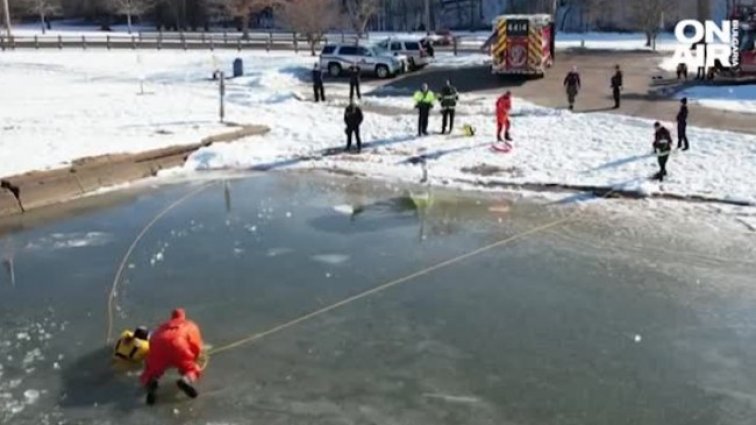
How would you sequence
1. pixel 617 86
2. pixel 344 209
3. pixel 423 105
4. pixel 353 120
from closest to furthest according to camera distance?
pixel 344 209
pixel 353 120
pixel 423 105
pixel 617 86

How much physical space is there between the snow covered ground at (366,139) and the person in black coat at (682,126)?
0.38m

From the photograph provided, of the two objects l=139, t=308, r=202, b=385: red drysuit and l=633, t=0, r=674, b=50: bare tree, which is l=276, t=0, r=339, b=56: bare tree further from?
l=139, t=308, r=202, b=385: red drysuit

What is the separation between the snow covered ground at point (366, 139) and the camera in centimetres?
2162

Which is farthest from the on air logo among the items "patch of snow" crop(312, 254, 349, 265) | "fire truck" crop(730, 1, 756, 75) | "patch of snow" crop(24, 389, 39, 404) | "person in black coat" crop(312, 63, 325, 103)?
"patch of snow" crop(24, 389, 39, 404)

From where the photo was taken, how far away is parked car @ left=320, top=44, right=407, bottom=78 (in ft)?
133

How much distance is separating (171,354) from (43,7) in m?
95.3

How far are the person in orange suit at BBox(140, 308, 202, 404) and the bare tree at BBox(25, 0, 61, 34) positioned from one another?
9096 cm

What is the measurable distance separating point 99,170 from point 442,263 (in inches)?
421

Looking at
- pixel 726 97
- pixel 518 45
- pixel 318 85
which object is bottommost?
pixel 726 97

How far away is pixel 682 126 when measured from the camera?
75.2 ft

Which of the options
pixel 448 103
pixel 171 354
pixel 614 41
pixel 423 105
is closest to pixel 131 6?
pixel 614 41

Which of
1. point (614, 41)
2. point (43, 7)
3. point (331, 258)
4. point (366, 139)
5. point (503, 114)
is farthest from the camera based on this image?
point (43, 7)

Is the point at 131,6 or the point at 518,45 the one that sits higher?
the point at 131,6

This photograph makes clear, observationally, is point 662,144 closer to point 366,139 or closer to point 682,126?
point 682,126
